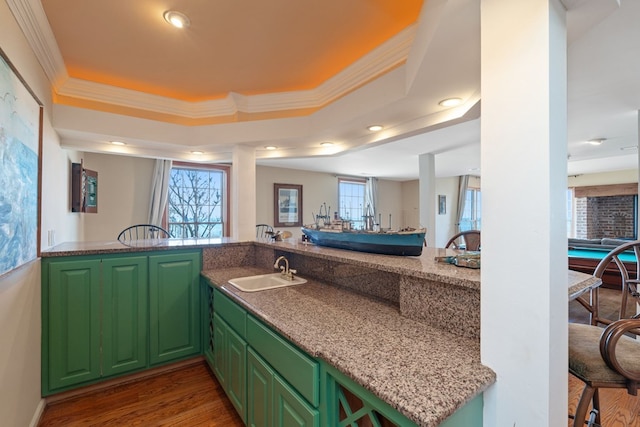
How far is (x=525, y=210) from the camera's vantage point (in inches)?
31.9

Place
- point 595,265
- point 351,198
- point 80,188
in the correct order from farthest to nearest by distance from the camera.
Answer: point 351,198, point 595,265, point 80,188

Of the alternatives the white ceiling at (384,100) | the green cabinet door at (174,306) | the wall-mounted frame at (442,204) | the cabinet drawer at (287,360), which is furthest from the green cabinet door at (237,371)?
the wall-mounted frame at (442,204)

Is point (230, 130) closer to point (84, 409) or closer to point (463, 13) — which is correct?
point (463, 13)

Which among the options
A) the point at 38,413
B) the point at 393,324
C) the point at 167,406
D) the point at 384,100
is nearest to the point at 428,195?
the point at 384,100

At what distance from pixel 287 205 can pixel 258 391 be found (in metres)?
4.87

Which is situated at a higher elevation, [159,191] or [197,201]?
[159,191]

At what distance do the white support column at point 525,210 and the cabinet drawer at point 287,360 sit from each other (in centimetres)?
59

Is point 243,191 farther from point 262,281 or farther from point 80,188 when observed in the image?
point 80,188

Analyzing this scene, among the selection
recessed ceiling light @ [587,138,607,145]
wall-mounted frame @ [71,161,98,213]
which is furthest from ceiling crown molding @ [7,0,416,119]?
recessed ceiling light @ [587,138,607,145]

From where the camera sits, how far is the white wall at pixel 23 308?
1.34 m

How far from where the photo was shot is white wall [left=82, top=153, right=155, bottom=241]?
414 cm

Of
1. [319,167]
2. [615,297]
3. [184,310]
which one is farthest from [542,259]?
[319,167]

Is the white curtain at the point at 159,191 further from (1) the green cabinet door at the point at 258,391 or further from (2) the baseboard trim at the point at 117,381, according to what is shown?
(1) the green cabinet door at the point at 258,391

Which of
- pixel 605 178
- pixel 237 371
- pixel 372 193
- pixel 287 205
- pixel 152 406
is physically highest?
pixel 605 178
